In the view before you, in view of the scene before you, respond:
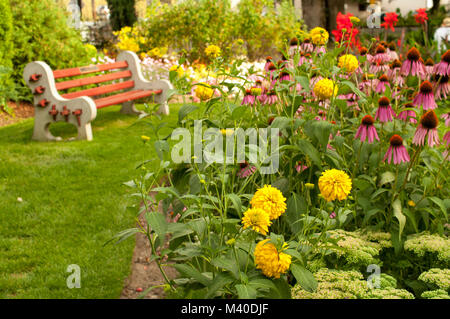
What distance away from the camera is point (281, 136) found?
254 centimetres

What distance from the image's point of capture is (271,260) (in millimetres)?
1442

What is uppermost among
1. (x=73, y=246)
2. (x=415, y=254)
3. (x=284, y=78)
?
(x=284, y=78)

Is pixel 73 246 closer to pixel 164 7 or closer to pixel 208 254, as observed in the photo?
pixel 208 254

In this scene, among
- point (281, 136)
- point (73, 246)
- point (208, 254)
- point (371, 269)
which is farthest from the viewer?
point (73, 246)

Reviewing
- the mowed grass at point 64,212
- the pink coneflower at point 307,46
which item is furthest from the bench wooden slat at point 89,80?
the pink coneflower at point 307,46

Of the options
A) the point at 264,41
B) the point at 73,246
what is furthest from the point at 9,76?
the point at 264,41

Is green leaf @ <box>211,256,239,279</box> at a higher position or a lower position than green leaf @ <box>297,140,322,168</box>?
lower

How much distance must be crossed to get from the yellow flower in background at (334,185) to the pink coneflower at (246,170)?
26.8 inches

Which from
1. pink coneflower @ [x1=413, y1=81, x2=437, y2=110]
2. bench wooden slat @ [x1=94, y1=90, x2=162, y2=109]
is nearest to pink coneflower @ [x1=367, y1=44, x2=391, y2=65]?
pink coneflower @ [x1=413, y1=81, x2=437, y2=110]

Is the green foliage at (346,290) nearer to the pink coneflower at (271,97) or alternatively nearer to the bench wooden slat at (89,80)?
the pink coneflower at (271,97)

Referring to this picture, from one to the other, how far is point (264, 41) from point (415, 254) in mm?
9063

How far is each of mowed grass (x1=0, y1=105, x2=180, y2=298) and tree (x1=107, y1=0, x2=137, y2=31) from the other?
8041mm

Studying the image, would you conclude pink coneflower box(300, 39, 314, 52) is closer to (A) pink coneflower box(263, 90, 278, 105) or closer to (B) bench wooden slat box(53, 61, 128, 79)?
(A) pink coneflower box(263, 90, 278, 105)

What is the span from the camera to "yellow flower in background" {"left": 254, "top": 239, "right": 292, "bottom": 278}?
144cm
